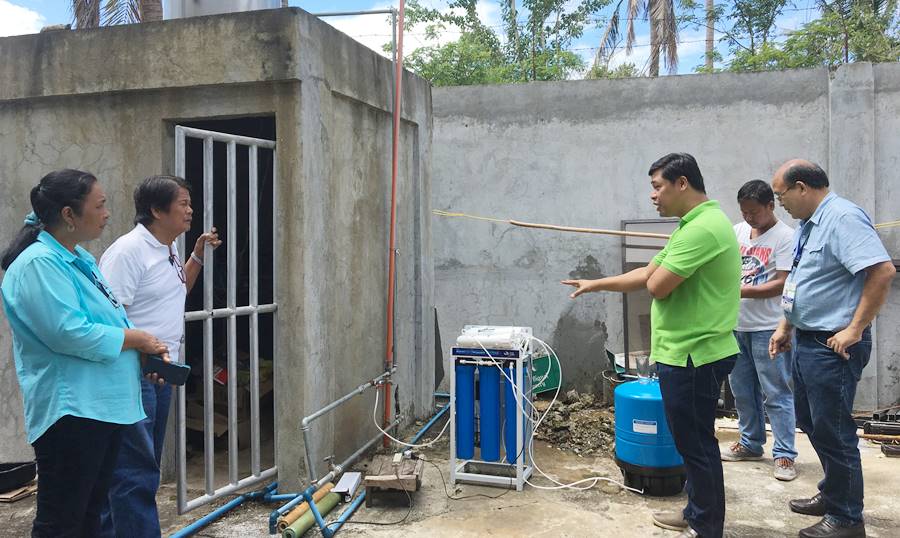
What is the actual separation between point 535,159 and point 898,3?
10.6m

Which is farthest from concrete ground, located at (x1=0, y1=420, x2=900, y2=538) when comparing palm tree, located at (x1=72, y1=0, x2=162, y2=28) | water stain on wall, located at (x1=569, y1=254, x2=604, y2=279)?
palm tree, located at (x1=72, y1=0, x2=162, y2=28)

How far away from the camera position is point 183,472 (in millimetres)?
3777

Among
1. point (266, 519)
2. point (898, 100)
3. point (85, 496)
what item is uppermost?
point (898, 100)

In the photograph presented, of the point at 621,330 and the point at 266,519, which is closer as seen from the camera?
the point at 266,519

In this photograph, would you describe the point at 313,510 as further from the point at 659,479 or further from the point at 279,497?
the point at 659,479

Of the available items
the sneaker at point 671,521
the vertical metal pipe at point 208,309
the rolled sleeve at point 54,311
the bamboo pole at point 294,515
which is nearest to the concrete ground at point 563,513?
the sneaker at point 671,521

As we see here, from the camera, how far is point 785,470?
180 inches

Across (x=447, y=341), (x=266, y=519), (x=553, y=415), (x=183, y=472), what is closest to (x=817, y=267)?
(x=553, y=415)

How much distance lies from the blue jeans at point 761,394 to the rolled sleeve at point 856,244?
4.64ft

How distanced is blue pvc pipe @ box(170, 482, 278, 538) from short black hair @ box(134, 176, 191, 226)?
179cm

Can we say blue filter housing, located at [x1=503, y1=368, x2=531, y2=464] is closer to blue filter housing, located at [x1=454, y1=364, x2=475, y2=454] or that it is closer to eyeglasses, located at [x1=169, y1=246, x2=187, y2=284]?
blue filter housing, located at [x1=454, y1=364, x2=475, y2=454]

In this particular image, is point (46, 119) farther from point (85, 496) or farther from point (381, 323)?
point (85, 496)

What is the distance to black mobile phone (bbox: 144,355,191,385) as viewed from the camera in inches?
109

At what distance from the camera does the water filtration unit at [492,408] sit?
4.31 m
